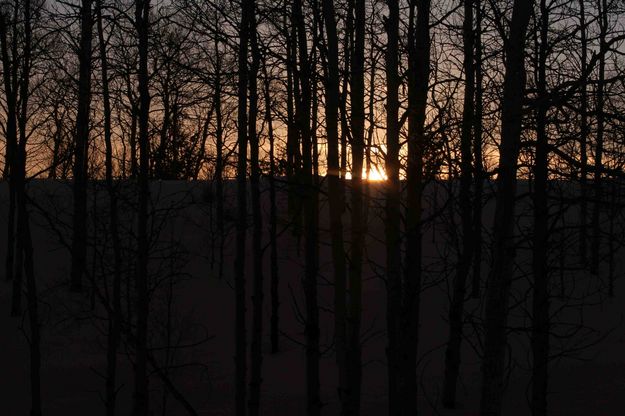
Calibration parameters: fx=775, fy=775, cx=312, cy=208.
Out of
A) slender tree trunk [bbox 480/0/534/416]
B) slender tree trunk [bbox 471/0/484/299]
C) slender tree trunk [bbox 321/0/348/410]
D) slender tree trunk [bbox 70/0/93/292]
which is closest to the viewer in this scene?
slender tree trunk [bbox 480/0/534/416]

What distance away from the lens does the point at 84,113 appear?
1969 centimetres

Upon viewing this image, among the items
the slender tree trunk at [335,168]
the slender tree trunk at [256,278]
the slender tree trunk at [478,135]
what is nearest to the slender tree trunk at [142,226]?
the slender tree trunk at [256,278]

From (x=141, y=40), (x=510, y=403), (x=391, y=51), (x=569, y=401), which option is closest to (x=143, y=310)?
(x=141, y=40)

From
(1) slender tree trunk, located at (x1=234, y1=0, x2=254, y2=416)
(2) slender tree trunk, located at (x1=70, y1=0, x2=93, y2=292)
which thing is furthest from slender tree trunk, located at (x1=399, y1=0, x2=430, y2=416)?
(2) slender tree trunk, located at (x1=70, y1=0, x2=93, y2=292)

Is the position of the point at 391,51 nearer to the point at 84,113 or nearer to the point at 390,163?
the point at 390,163

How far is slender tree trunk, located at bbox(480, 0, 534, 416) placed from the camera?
754 cm

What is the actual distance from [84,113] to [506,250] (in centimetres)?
1466

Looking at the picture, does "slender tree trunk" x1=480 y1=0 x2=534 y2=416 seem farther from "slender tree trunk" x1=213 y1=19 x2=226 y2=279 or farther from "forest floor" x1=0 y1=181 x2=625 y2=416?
"forest floor" x1=0 y1=181 x2=625 y2=416

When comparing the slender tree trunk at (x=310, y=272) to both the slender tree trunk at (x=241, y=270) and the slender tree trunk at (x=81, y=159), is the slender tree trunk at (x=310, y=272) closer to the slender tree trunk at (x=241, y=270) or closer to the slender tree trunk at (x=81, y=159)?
the slender tree trunk at (x=241, y=270)

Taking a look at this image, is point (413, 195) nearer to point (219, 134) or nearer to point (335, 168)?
point (335, 168)

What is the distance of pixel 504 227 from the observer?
25.0ft

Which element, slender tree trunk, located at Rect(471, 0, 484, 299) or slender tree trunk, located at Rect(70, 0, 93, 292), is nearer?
slender tree trunk, located at Rect(471, 0, 484, 299)

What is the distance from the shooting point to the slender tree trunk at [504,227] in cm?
754

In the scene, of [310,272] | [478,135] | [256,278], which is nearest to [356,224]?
[310,272]
